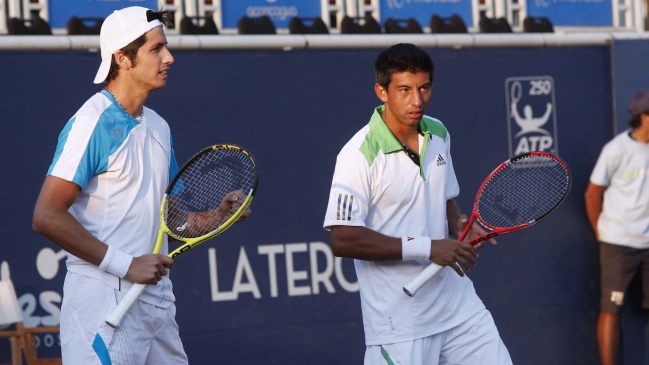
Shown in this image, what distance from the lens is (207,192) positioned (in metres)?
4.06


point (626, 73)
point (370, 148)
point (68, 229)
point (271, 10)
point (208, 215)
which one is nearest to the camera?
point (68, 229)

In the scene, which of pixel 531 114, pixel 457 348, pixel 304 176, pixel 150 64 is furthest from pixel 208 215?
pixel 531 114

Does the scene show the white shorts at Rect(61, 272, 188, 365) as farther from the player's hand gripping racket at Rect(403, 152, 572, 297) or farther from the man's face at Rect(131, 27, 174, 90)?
the player's hand gripping racket at Rect(403, 152, 572, 297)

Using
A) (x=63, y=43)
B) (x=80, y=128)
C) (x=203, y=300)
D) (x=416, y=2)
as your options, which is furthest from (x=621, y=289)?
(x=80, y=128)

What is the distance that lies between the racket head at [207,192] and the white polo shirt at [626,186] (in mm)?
2975

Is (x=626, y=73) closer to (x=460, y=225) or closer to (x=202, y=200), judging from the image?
(x=460, y=225)

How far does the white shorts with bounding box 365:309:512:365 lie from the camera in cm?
384

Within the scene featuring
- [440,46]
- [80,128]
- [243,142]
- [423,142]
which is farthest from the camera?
[440,46]

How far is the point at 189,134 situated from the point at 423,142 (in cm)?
208

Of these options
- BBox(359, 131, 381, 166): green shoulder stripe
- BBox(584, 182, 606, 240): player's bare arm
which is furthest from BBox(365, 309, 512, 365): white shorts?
BBox(584, 182, 606, 240): player's bare arm

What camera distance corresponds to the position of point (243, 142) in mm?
5840

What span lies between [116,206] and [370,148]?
3.29 ft

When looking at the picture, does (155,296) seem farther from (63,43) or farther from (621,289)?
(621,289)

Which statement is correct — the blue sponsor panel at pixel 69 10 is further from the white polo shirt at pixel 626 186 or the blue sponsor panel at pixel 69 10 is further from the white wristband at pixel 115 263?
the white polo shirt at pixel 626 186
